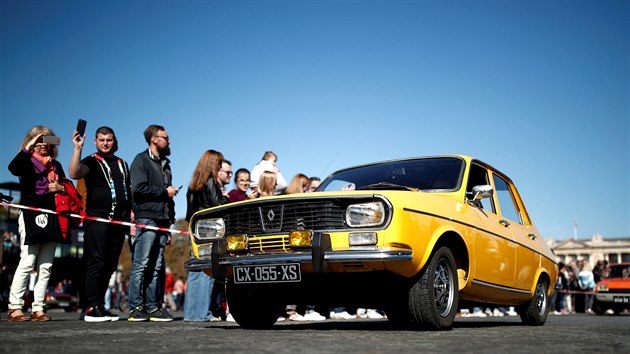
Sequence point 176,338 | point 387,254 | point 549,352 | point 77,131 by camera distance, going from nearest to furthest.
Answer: point 549,352 < point 176,338 < point 387,254 < point 77,131

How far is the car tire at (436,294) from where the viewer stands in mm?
4918

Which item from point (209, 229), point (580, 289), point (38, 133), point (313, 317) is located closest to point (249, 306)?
point (209, 229)

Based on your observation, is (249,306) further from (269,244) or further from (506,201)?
(506,201)

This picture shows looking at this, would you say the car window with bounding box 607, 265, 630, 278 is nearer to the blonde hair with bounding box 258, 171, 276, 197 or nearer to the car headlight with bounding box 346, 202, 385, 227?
the blonde hair with bounding box 258, 171, 276, 197

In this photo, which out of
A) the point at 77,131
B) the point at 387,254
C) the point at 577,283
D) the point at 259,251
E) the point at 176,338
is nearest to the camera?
the point at 176,338

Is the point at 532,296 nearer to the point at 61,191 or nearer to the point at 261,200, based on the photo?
the point at 261,200

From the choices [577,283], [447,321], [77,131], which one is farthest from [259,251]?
[577,283]

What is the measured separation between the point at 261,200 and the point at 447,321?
5.82ft

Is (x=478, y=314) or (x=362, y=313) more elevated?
(x=362, y=313)

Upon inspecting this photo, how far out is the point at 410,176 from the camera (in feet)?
20.8

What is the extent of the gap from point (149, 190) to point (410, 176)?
123 inches

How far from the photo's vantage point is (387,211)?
186 inches

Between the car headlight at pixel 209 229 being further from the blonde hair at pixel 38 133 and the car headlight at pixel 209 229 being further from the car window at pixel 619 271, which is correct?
the car window at pixel 619 271

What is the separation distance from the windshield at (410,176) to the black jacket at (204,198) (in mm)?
2010
